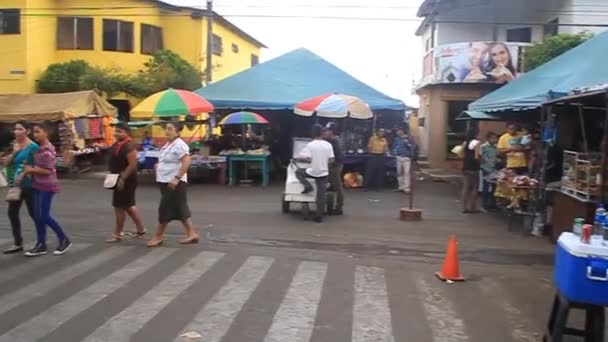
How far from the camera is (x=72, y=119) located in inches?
886

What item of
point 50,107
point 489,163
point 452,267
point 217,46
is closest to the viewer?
point 452,267

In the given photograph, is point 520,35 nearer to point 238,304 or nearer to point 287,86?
point 287,86

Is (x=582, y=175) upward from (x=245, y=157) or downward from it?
upward

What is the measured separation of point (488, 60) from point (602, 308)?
19.8 m

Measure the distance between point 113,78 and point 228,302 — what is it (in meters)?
23.9

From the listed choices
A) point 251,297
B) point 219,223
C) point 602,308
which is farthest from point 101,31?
point 602,308

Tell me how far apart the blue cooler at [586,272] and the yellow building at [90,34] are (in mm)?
28547

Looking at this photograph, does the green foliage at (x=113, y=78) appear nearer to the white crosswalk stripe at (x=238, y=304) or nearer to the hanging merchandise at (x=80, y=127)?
the hanging merchandise at (x=80, y=127)

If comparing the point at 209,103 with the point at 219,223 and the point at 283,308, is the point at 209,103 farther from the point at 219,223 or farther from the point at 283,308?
the point at 283,308

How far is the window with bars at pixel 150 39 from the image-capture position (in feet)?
106

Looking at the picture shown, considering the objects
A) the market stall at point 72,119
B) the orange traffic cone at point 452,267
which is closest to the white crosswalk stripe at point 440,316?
the orange traffic cone at point 452,267

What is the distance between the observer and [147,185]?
18.3m

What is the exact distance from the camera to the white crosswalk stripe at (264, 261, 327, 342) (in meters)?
5.40

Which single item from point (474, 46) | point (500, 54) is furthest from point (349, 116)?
point (500, 54)
